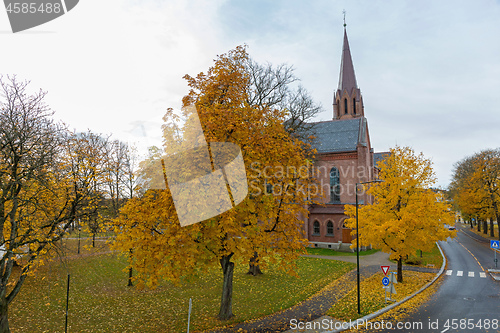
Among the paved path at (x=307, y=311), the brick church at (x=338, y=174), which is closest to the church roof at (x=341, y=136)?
the brick church at (x=338, y=174)

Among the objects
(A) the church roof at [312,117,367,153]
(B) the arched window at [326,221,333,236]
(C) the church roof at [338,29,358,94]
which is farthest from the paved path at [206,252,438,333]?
(C) the church roof at [338,29,358,94]

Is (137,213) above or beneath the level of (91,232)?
above

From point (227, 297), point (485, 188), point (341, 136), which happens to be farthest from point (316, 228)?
point (227, 297)

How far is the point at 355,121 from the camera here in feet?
133

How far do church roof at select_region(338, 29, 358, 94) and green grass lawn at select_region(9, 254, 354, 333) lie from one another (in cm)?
3684

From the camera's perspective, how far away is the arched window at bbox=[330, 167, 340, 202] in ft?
125

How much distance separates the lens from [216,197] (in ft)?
34.6

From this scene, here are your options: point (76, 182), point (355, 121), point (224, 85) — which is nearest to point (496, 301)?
point (224, 85)

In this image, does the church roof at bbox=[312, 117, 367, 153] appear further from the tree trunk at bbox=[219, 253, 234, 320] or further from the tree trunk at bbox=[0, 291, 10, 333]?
the tree trunk at bbox=[0, 291, 10, 333]

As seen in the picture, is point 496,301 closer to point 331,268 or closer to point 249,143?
point 331,268

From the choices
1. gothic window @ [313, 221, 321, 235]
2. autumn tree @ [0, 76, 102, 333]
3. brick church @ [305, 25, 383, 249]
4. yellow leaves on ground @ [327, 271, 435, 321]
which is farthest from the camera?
gothic window @ [313, 221, 321, 235]

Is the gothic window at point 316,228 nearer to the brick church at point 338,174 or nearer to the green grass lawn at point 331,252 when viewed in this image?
the brick church at point 338,174

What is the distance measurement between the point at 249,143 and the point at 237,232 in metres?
3.41

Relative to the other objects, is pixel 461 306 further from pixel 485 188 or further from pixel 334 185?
pixel 485 188
